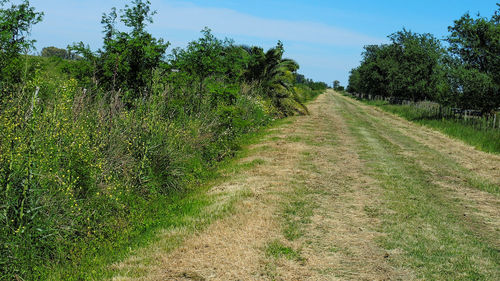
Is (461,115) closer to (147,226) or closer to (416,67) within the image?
(416,67)

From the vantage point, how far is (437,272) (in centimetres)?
452

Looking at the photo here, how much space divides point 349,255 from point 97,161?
3.96m

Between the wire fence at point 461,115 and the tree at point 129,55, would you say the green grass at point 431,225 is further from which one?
the wire fence at point 461,115

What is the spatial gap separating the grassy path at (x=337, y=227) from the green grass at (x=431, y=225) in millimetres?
16

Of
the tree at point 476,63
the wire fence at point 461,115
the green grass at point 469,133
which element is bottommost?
the green grass at point 469,133

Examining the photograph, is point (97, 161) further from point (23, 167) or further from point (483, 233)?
point (483, 233)

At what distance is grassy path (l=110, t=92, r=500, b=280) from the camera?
14.8 ft

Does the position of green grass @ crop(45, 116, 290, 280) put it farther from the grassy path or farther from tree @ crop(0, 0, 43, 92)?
tree @ crop(0, 0, 43, 92)

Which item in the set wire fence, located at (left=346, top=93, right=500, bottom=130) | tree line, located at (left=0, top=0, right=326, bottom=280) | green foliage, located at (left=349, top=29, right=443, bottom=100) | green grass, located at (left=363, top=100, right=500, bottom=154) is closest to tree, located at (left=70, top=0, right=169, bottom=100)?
tree line, located at (left=0, top=0, right=326, bottom=280)

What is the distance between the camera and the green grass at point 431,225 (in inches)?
185

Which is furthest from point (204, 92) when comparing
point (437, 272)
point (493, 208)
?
point (437, 272)

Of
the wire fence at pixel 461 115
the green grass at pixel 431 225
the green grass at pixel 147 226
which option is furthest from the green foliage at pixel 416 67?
the green grass at pixel 147 226

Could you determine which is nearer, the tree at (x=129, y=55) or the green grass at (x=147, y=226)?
the green grass at (x=147, y=226)

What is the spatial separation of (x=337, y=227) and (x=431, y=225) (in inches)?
58.4
